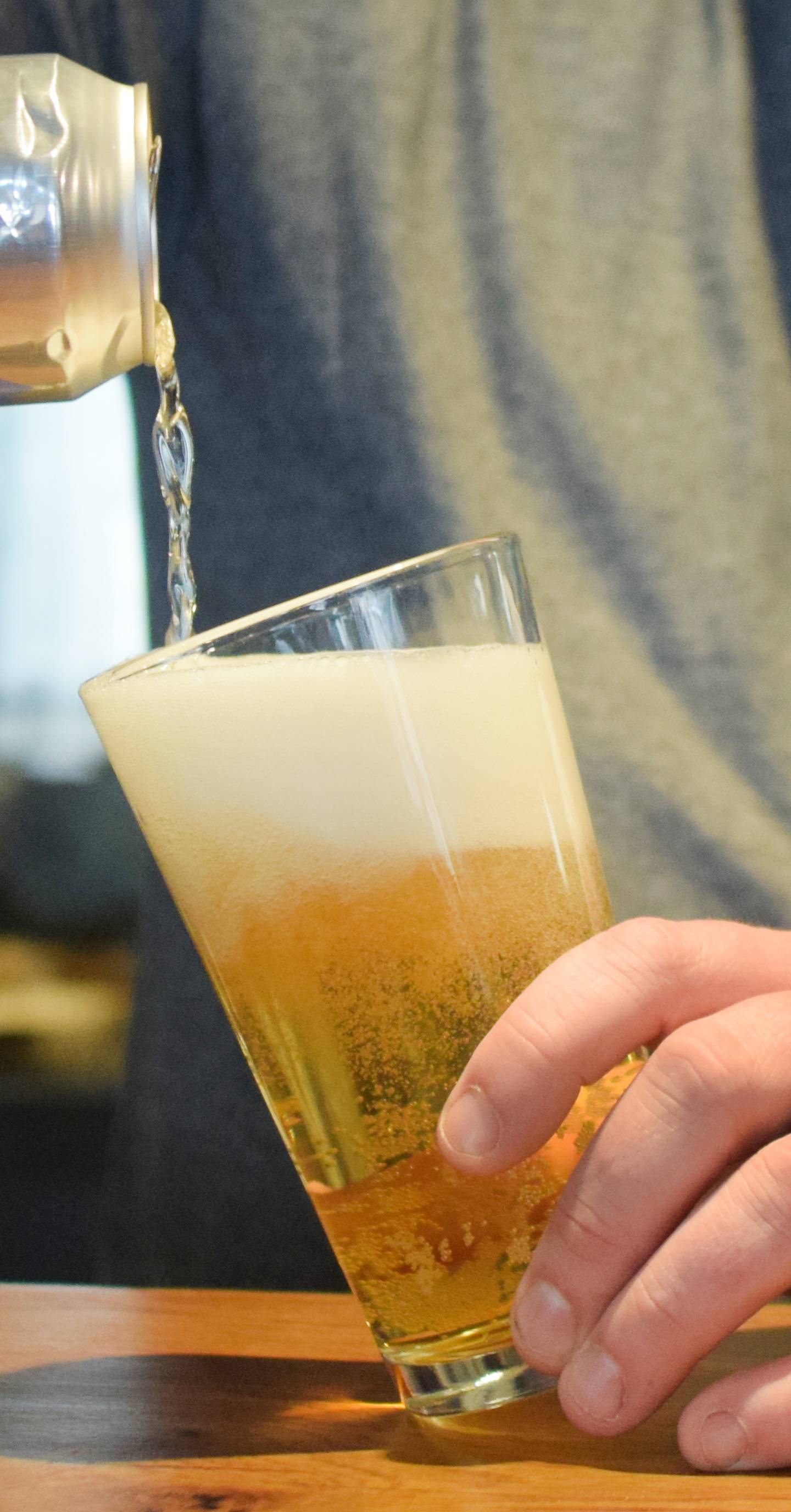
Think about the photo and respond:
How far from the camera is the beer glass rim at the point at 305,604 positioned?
1.60ft

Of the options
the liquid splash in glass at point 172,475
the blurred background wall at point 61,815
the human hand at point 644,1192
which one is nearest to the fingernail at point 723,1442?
the human hand at point 644,1192

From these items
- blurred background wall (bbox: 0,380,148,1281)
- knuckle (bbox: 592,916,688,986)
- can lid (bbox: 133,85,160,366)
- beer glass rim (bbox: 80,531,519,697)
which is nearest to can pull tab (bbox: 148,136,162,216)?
can lid (bbox: 133,85,160,366)

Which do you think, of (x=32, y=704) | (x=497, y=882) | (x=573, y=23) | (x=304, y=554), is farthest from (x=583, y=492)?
(x=32, y=704)

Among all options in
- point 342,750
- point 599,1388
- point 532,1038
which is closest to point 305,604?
point 342,750

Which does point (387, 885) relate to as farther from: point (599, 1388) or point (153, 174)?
point (153, 174)

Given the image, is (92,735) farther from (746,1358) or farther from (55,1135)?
(746,1358)

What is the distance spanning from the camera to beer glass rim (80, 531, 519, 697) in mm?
486

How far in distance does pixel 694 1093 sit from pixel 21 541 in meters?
2.33

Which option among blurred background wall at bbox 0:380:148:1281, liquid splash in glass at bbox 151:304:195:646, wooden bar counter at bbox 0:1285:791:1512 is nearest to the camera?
wooden bar counter at bbox 0:1285:791:1512

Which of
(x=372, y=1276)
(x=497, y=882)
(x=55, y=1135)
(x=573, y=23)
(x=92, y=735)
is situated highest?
(x=573, y=23)

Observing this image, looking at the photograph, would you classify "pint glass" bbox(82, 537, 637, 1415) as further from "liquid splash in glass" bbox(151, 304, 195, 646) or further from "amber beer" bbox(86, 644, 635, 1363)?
"liquid splash in glass" bbox(151, 304, 195, 646)

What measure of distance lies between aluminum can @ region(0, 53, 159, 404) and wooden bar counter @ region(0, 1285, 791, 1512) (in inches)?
17.6

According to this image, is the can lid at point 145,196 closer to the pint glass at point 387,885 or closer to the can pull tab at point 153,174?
the can pull tab at point 153,174

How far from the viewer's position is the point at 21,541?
2602 millimetres
